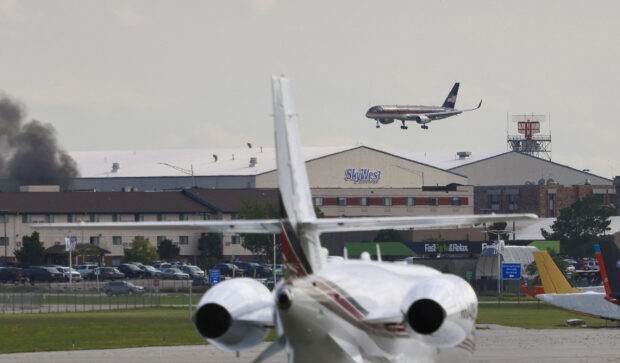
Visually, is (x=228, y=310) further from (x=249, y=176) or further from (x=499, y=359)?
(x=249, y=176)

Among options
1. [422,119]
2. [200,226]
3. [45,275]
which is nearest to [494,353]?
[200,226]

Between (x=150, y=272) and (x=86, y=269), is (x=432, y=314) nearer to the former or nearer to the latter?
(x=150, y=272)

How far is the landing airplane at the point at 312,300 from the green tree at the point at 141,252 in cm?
11942

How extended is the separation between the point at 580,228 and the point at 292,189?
139540mm

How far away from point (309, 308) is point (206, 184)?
495 ft

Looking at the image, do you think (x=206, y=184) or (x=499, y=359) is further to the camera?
(x=206, y=184)

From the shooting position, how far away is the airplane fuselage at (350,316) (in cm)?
2472

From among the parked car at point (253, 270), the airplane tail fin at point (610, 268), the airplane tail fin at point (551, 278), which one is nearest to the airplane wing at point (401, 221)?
the airplane tail fin at point (610, 268)

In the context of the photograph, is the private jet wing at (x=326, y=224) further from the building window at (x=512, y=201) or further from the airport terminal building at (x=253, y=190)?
the building window at (x=512, y=201)

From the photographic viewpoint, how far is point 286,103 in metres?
27.3

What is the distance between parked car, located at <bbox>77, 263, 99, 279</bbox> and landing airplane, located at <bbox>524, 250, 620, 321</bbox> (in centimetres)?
6924

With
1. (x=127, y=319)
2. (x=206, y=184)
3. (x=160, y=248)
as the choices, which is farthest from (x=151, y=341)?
(x=206, y=184)

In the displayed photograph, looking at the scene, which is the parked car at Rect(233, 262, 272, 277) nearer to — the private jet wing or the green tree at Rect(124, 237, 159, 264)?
the green tree at Rect(124, 237, 159, 264)

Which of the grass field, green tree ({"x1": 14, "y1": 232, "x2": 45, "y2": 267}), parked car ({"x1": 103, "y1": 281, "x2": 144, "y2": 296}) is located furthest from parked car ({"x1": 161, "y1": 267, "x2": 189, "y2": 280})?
the grass field
